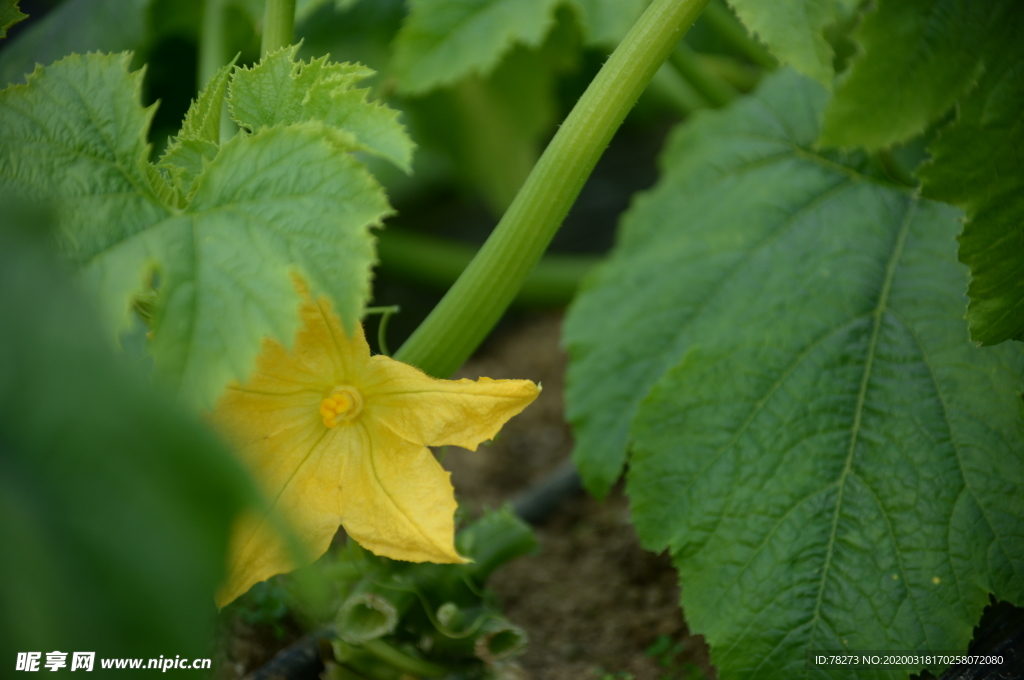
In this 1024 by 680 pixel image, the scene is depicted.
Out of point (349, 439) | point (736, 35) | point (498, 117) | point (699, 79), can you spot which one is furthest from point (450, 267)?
point (349, 439)

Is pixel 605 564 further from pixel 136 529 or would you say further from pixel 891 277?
pixel 136 529

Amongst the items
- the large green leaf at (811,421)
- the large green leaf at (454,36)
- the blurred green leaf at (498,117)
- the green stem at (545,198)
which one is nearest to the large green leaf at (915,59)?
the green stem at (545,198)

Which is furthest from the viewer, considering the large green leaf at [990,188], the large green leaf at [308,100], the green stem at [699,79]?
the green stem at [699,79]

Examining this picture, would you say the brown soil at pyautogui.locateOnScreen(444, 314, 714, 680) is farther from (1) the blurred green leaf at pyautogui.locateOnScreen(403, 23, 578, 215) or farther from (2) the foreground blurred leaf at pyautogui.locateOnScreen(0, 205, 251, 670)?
(1) the blurred green leaf at pyautogui.locateOnScreen(403, 23, 578, 215)

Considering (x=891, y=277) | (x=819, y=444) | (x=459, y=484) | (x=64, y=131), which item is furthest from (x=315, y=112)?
(x=459, y=484)

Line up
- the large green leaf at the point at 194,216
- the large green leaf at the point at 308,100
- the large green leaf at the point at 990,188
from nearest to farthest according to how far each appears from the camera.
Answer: the large green leaf at the point at 194,216, the large green leaf at the point at 308,100, the large green leaf at the point at 990,188

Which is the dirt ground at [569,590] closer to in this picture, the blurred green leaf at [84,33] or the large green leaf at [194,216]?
the large green leaf at [194,216]

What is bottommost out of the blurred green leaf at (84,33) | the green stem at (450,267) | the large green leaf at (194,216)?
the green stem at (450,267)

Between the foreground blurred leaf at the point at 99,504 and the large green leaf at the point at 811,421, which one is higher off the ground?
the foreground blurred leaf at the point at 99,504
